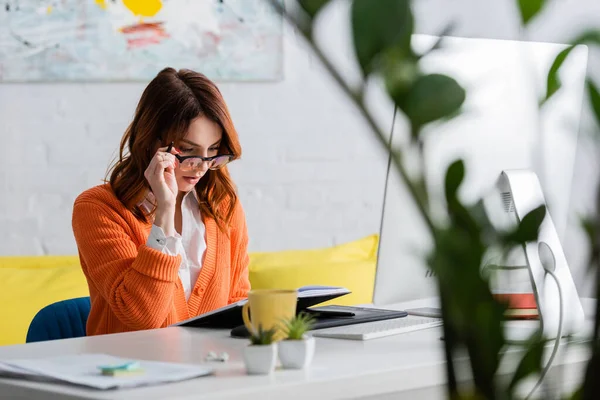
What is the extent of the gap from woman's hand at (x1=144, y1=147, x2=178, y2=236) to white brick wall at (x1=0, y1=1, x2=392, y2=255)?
737 millimetres

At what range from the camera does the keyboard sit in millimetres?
1621

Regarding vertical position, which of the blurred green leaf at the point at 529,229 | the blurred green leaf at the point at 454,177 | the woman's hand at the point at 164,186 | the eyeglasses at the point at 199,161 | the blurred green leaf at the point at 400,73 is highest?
the eyeglasses at the point at 199,161

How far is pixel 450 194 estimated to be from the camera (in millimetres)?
405

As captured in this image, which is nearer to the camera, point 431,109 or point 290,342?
point 431,109

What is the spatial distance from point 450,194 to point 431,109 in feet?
0.14

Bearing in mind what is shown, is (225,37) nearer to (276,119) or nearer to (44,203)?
(276,119)

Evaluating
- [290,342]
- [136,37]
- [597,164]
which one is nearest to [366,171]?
[136,37]

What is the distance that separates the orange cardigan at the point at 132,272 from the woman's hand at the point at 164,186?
0.09 m

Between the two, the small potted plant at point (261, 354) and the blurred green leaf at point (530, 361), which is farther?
the small potted plant at point (261, 354)

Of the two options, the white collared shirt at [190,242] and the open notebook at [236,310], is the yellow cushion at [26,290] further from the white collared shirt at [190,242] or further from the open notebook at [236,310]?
the open notebook at [236,310]

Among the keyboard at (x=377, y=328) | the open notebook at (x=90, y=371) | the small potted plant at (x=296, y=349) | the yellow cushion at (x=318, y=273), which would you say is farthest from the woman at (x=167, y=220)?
the small potted plant at (x=296, y=349)

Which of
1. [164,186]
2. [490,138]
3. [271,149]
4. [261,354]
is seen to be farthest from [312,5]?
[271,149]

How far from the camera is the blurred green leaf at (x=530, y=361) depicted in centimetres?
41

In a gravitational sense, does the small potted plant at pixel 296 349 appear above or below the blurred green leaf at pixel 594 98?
below
